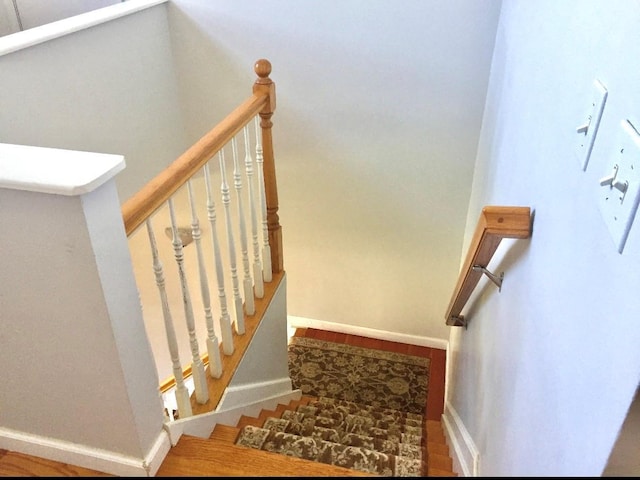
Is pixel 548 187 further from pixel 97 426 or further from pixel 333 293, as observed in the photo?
pixel 333 293

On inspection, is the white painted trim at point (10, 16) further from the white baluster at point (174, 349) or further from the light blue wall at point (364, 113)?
the white baluster at point (174, 349)

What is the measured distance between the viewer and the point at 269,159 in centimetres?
214

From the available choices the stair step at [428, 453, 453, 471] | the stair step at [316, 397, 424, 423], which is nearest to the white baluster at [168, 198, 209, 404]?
the stair step at [428, 453, 453, 471]

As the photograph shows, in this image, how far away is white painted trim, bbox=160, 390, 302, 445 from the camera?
1452 mm

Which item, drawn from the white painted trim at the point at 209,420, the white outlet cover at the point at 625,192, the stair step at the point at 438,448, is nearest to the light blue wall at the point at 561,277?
the white outlet cover at the point at 625,192

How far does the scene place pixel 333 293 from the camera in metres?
3.53

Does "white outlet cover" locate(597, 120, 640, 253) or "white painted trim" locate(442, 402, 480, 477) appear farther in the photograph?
"white painted trim" locate(442, 402, 480, 477)

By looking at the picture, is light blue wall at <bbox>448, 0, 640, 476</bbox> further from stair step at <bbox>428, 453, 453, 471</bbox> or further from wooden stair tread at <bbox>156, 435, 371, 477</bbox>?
wooden stair tread at <bbox>156, 435, 371, 477</bbox>

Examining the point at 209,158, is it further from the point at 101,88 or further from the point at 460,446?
the point at 460,446

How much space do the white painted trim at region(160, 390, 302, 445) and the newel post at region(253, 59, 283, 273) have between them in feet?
2.03

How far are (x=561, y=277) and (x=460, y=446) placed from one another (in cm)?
107

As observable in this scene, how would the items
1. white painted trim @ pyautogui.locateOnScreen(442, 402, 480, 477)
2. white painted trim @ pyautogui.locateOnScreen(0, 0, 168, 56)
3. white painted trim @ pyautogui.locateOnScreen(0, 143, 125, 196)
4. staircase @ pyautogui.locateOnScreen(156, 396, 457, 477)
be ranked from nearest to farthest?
1. white painted trim @ pyautogui.locateOnScreen(0, 143, 125, 196)
2. staircase @ pyautogui.locateOnScreen(156, 396, 457, 477)
3. white painted trim @ pyautogui.locateOnScreen(442, 402, 480, 477)
4. white painted trim @ pyautogui.locateOnScreen(0, 0, 168, 56)

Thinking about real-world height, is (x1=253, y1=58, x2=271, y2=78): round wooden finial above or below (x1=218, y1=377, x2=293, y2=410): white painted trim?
above

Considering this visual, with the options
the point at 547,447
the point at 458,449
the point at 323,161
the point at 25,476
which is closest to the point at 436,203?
the point at 323,161
